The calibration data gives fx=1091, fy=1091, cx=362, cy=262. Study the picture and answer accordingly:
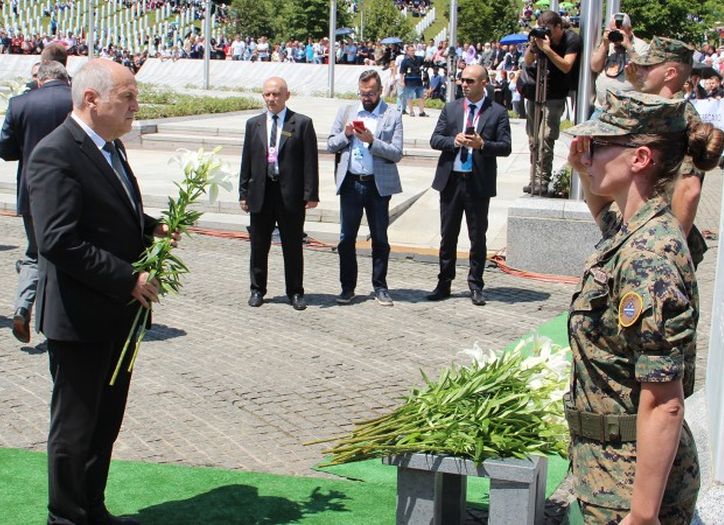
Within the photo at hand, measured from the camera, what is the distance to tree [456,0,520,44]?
58125mm

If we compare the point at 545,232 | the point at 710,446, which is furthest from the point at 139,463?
the point at 545,232

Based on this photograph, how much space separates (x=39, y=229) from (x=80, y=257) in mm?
220

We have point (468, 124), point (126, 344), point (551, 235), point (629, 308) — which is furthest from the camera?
point (551, 235)

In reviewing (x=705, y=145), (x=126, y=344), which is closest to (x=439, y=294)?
(x=126, y=344)

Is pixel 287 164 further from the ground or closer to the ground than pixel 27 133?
closer to the ground

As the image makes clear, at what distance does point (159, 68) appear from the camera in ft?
161

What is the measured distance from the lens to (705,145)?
3512mm

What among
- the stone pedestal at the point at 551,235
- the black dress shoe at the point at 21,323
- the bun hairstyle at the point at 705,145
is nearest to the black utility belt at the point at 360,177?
the stone pedestal at the point at 551,235

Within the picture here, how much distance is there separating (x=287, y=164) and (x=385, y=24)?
53465mm

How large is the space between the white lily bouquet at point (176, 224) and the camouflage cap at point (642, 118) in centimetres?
Result: 238

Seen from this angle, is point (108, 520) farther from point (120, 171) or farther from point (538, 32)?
point (538, 32)

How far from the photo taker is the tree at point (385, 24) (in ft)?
204

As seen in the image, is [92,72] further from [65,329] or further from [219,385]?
[219,385]

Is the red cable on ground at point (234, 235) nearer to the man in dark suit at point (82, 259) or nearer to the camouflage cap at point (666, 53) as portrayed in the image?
the camouflage cap at point (666, 53)
